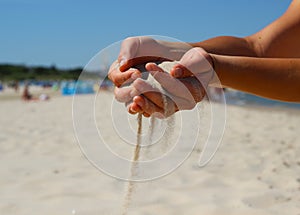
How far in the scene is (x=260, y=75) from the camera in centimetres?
144

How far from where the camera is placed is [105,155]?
68.0 inches

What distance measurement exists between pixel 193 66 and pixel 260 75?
0.25 m

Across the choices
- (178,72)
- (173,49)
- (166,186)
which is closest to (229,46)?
(173,49)

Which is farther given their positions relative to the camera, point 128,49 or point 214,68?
point 128,49

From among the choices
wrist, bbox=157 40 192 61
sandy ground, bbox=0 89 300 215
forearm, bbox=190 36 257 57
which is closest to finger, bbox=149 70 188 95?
wrist, bbox=157 40 192 61

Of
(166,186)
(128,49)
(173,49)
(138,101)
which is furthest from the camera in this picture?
(166,186)

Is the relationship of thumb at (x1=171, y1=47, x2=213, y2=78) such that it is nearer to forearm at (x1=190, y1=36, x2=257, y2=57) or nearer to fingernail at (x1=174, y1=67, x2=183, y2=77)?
fingernail at (x1=174, y1=67, x2=183, y2=77)

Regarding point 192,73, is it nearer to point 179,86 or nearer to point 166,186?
point 179,86

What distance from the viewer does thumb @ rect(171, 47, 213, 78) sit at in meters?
1.36

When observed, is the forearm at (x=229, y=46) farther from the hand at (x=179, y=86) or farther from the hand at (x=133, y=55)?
the hand at (x=179, y=86)

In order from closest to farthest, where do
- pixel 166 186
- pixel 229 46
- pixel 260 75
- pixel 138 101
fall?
pixel 138 101 < pixel 260 75 < pixel 229 46 < pixel 166 186

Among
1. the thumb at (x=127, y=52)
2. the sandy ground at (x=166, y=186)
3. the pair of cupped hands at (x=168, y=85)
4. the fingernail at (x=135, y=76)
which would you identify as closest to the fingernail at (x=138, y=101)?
the pair of cupped hands at (x=168, y=85)

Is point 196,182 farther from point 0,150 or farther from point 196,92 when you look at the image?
point 0,150

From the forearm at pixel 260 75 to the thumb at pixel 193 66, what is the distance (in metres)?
0.04
